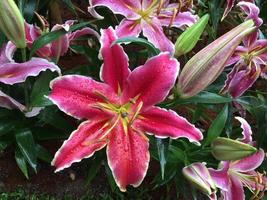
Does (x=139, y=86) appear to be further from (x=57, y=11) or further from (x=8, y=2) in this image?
(x=57, y=11)

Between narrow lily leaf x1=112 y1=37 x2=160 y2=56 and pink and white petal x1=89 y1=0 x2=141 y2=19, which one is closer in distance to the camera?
narrow lily leaf x1=112 y1=37 x2=160 y2=56

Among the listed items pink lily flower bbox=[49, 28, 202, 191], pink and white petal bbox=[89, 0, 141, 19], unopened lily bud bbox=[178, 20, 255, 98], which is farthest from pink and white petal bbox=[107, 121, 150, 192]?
pink and white petal bbox=[89, 0, 141, 19]

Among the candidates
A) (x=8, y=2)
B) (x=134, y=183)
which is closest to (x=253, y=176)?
(x=134, y=183)

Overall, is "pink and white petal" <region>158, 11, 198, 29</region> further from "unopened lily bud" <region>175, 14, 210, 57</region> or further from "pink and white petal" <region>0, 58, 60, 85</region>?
"pink and white petal" <region>0, 58, 60, 85</region>

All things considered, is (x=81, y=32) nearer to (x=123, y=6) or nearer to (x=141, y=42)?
(x=123, y=6)

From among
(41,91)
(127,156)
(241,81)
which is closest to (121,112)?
(127,156)

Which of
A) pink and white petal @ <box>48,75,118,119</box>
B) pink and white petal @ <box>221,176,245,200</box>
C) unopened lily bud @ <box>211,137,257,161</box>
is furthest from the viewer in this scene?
pink and white petal @ <box>221,176,245,200</box>
